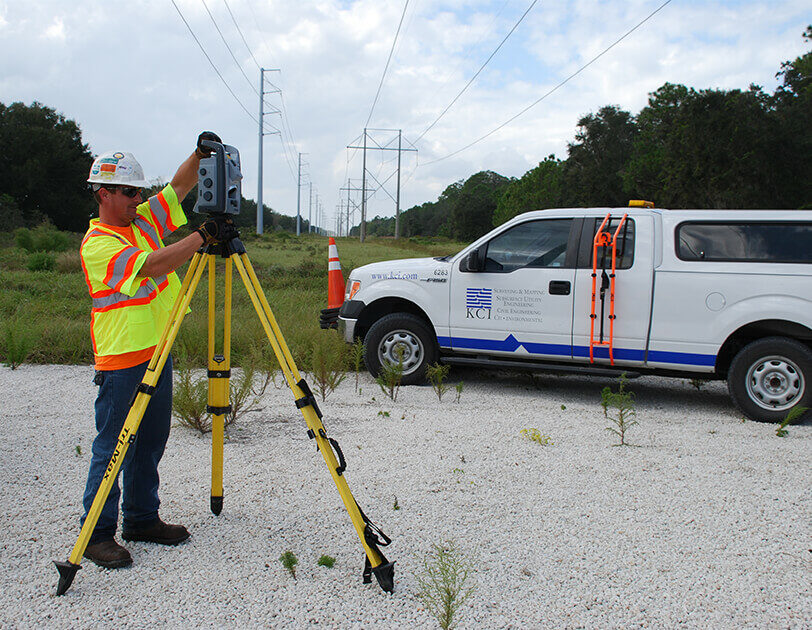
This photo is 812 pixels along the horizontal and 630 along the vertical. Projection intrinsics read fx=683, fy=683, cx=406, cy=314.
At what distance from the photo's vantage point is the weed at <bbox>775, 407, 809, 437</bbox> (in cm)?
584

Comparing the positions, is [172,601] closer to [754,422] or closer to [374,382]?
[374,382]

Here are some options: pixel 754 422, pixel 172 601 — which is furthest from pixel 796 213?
pixel 172 601

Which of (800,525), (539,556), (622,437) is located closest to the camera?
(539,556)

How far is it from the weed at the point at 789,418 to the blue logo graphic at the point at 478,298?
9.43ft

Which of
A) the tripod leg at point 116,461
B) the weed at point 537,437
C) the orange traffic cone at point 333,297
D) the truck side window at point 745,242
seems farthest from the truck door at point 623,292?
the tripod leg at point 116,461

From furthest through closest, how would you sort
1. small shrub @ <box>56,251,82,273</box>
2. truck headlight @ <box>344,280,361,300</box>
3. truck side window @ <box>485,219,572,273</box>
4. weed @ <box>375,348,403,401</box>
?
small shrub @ <box>56,251,82,273</box>, truck headlight @ <box>344,280,361,300</box>, truck side window @ <box>485,219,572,273</box>, weed @ <box>375,348,403,401</box>

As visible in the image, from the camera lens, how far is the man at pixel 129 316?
10.2ft

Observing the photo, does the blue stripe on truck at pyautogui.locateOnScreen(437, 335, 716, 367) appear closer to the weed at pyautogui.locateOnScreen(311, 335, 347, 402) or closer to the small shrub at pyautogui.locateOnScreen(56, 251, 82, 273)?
the weed at pyautogui.locateOnScreen(311, 335, 347, 402)

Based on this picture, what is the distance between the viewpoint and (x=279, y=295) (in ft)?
45.4

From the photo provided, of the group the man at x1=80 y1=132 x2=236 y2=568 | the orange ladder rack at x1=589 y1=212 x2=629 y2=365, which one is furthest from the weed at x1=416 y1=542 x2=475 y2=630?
the orange ladder rack at x1=589 y1=212 x2=629 y2=365

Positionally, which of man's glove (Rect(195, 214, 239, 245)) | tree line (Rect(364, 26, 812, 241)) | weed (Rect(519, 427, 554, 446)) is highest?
tree line (Rect(364, 26, 812, 241))

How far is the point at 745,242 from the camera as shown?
6.42 m

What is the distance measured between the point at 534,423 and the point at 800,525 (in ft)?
7.74

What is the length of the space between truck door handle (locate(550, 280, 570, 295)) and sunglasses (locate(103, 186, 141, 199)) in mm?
4505
